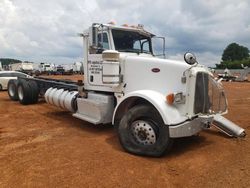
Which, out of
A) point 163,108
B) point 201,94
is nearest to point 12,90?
point 163,108

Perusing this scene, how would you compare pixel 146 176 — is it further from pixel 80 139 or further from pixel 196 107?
pixel 80 139

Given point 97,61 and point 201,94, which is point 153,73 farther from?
point 97,61

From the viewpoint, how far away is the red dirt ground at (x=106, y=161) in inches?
185

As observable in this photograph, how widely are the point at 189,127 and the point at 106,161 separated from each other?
5.52 ft

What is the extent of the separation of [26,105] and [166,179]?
9.49m

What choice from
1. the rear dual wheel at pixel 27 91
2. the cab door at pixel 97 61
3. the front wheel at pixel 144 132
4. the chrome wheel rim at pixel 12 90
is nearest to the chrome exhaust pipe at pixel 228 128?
the front wheel at pixel 144 132

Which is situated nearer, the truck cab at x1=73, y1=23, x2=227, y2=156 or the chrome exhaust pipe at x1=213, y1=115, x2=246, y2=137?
the truck cab at x1=73, y1=23, x2=227, y2=156

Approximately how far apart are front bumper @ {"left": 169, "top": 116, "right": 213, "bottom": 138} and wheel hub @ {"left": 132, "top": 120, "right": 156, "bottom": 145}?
0.45 meters

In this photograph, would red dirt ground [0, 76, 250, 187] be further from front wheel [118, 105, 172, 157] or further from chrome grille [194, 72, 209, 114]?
chrome grille [194, 72, 209, 114]

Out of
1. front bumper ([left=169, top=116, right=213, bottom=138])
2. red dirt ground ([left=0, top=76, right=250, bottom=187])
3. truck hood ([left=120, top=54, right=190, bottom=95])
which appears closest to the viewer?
red dirt ground ([left=0, top=76, right=250, bottom=187])


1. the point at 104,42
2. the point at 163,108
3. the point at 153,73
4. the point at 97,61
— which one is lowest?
the point at 163,108

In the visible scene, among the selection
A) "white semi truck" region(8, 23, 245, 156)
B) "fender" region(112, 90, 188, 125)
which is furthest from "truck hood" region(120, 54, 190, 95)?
"fender" region(112, 90, 188, 125)

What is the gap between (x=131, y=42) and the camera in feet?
26.1

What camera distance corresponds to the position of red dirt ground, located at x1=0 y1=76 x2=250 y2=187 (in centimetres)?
470
